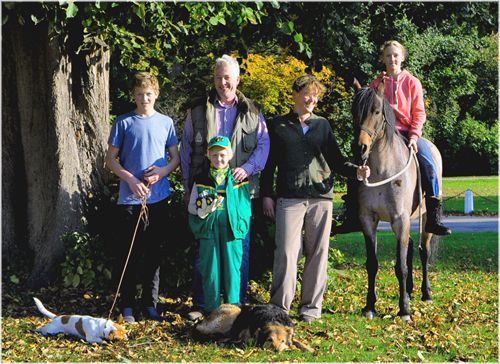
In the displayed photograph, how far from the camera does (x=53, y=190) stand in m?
9.58

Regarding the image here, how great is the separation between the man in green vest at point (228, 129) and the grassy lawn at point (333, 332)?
86cm

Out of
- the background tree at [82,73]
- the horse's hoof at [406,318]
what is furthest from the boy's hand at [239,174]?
the horse's hoof at [406,318]

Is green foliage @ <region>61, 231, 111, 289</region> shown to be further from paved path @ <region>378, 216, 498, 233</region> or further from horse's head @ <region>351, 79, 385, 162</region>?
paved path @ <region>378, 216, 498, 233</region>

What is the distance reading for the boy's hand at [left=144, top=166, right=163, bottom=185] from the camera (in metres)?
7.57

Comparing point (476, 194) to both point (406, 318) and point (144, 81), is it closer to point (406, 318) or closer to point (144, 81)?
point (406, 318)

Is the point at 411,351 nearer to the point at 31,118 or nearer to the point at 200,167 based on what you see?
the point at 200,167

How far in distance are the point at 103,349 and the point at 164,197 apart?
169 centimetres

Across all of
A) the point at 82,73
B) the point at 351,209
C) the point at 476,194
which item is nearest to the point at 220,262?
the point at 351,209

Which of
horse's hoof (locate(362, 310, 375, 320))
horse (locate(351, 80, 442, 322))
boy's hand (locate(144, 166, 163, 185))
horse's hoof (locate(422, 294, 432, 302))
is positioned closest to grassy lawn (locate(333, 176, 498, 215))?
horse's hoof (locate(422, 294, 432, 302))

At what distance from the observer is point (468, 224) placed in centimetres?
2088

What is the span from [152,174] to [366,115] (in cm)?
222

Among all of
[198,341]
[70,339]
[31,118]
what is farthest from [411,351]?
[31,118]

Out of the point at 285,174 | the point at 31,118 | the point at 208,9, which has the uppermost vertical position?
the point at 208,9

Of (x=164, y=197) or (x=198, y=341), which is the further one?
(x=164, y=197)
